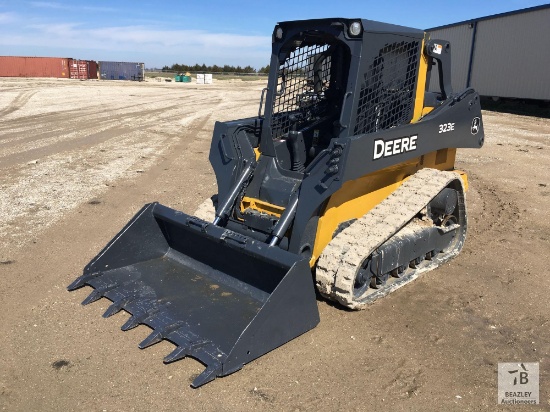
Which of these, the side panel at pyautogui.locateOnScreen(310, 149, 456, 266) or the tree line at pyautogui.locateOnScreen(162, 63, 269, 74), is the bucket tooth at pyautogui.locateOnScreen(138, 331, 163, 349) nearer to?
the side panel at pyautogui.locateOnScreen(310, 149, 456, 266)

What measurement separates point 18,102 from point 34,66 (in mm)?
33474

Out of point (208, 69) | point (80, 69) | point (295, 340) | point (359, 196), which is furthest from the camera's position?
point (208, 69)

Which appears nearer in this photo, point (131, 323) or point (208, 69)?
point (131, 323)

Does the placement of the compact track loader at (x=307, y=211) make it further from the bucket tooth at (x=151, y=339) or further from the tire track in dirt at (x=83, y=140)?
the tire track in dirt at (x=83, y=140)

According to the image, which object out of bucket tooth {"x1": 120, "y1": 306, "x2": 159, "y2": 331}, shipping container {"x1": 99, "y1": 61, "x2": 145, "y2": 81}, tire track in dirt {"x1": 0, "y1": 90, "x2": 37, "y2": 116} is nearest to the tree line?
shipping container {"x1": 99, "y1": 61, "x2": 145, "y2": 81}

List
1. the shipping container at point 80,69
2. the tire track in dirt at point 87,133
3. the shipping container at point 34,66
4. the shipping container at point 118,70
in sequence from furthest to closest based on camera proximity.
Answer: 1. the shipping container at point 118,70
2. the shipping container at point 34,66
3. the shipping container at point 80,69
4. the tire track in dirt at point 87,133

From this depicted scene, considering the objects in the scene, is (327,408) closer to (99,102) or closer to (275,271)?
(275,271)

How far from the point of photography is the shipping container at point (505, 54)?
2189 centimetres

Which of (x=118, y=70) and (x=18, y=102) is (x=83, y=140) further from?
(x=118, y=70)

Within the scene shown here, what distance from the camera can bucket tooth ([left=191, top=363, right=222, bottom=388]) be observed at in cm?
338

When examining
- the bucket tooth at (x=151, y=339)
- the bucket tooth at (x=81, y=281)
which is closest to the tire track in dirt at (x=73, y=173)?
the bucket tooth at (x=81, y=281)

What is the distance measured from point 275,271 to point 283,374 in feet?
2.62

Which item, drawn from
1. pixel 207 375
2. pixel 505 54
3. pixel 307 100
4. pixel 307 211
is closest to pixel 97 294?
pixel 207 375

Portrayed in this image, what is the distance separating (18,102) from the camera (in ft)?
76.1
